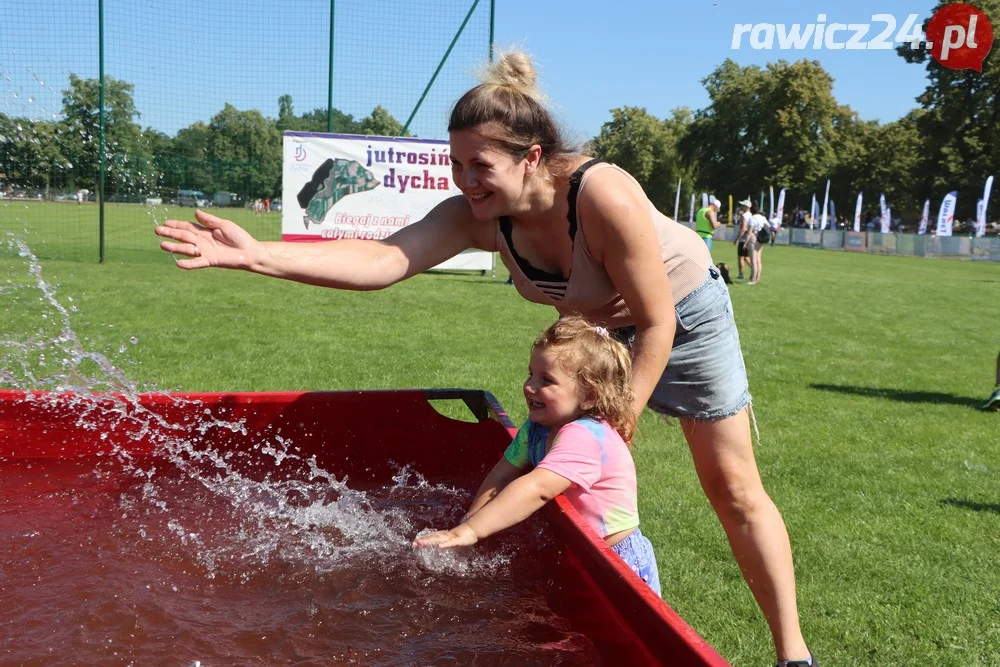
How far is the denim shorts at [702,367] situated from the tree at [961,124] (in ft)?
204

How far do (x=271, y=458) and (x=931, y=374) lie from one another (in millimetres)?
7787

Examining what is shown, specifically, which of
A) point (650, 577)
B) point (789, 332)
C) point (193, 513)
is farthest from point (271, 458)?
point (789, 332)

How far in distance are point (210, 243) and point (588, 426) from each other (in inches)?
50.3

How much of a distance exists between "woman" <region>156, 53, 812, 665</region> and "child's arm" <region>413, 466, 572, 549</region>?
38 cm

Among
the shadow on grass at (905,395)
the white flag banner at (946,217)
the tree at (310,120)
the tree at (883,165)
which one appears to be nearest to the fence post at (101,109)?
the tree at (310,120)

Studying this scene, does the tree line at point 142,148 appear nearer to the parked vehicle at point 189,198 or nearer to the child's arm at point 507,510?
the parked vehicle at point 189,198

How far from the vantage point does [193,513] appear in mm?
3439

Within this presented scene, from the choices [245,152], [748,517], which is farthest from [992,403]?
[245,152]

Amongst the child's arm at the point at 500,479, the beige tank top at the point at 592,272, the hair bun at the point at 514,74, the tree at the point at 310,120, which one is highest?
the tree at the point at 310,120

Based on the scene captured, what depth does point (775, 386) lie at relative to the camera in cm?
822

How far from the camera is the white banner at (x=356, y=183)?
15.5 metres

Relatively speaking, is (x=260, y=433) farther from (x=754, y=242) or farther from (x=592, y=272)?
(x=754, y=242)

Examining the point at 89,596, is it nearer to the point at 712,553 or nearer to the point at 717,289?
the point at 717,289

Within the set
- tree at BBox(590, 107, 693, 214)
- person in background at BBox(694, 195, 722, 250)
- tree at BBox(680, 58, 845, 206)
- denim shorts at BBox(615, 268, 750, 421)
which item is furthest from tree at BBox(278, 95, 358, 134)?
tree at BBox(590, 107, 693, 214)
